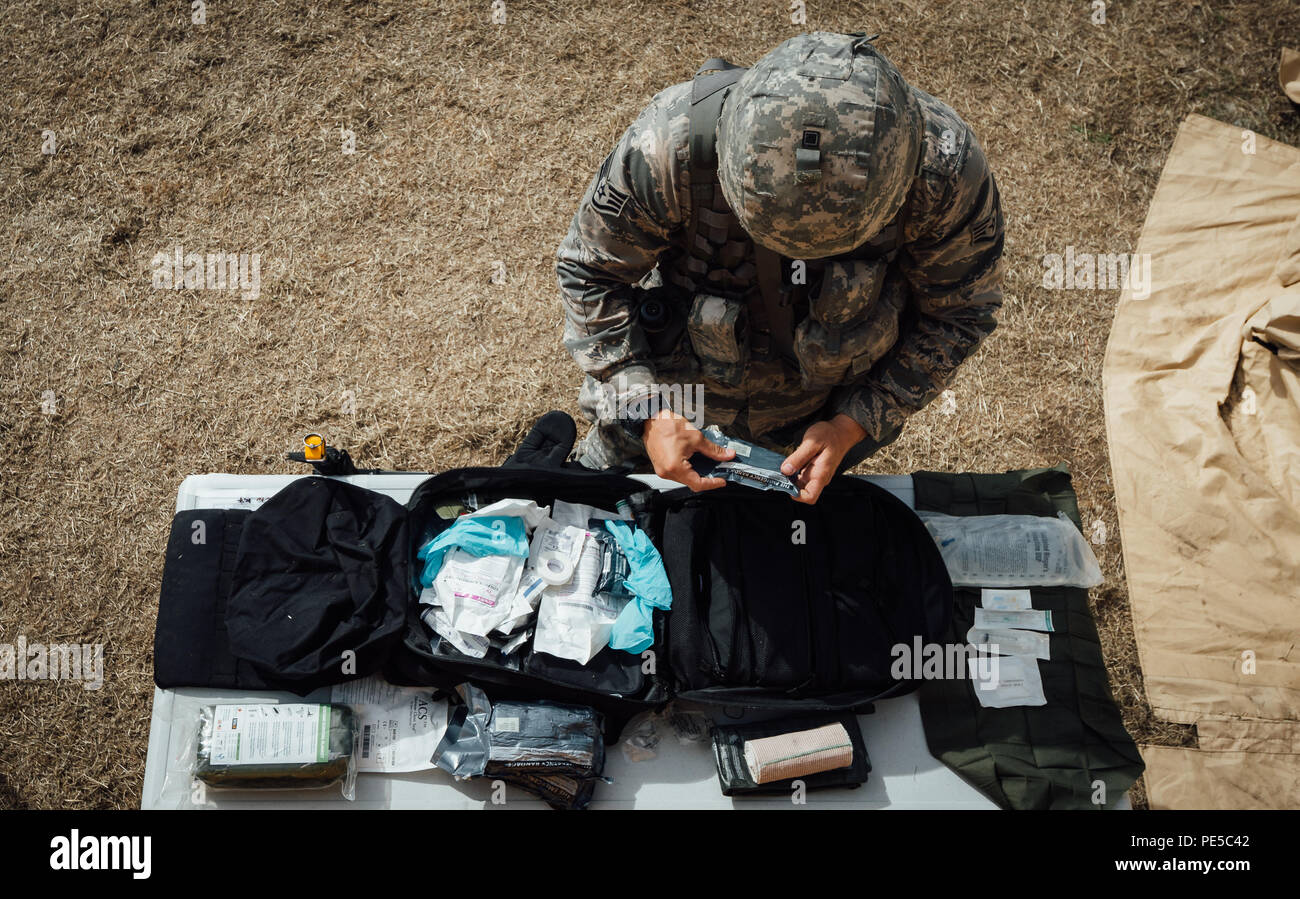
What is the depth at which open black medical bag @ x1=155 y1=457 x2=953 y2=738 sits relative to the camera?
2459 millimetres

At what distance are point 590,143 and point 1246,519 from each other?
3.36 metres

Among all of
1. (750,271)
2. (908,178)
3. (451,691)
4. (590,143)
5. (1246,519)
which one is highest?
(590,143)

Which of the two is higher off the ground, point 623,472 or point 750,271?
point 750,271

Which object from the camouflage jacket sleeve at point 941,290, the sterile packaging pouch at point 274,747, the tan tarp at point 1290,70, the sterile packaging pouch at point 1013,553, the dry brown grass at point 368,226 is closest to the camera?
the camouflage jacket sleeve at point 941,290

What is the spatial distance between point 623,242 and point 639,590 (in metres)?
0.97

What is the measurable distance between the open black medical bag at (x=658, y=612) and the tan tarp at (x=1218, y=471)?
1599 mm

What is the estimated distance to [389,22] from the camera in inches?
182

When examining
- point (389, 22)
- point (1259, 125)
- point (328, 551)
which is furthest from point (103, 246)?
point (1259, 125)

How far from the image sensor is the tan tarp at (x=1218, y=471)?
343 cm

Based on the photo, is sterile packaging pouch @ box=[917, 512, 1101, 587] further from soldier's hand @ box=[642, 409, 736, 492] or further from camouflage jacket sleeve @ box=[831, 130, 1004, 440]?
soldier's hand @ box=[642, 409, 736, 492]

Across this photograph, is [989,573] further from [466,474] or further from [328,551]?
[328,551]

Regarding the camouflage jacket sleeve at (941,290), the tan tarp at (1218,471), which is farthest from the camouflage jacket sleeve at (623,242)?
the tan tarp at (1218,471)

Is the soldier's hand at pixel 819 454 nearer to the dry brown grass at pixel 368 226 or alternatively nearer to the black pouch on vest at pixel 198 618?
the dry brown grass at pixel 368 226

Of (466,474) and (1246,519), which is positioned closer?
(466,474)
